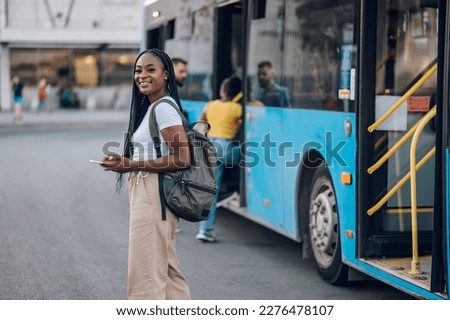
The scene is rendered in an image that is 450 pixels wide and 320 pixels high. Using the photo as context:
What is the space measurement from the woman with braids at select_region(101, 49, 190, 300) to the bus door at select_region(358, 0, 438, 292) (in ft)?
6.74

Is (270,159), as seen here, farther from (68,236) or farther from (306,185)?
(68,236)

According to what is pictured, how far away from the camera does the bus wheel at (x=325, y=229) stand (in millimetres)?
7695

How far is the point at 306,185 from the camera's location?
8.41m

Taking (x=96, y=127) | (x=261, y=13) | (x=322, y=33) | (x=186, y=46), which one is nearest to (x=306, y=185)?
(x=322, y=33)

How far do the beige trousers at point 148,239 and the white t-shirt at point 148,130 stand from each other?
4.3 inches

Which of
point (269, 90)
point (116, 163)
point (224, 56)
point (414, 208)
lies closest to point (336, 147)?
point (414, 208)

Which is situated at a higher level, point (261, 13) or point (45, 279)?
point (261, 13)

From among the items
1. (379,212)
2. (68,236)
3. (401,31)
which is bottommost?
(68,236)

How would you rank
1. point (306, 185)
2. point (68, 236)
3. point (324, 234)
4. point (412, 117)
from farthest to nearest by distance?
point (68, 236) → point (306, 185) → point (324, 234) → point (412, 117)

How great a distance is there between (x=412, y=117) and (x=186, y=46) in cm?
559

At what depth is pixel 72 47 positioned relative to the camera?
4797 cm

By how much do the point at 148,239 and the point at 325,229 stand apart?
2881 millimetres

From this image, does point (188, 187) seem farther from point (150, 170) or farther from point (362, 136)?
point (362, 136)

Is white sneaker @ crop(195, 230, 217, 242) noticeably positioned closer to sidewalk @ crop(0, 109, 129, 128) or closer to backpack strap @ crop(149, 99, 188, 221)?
backpack strap @ crop(149, 99, 188, 221)
